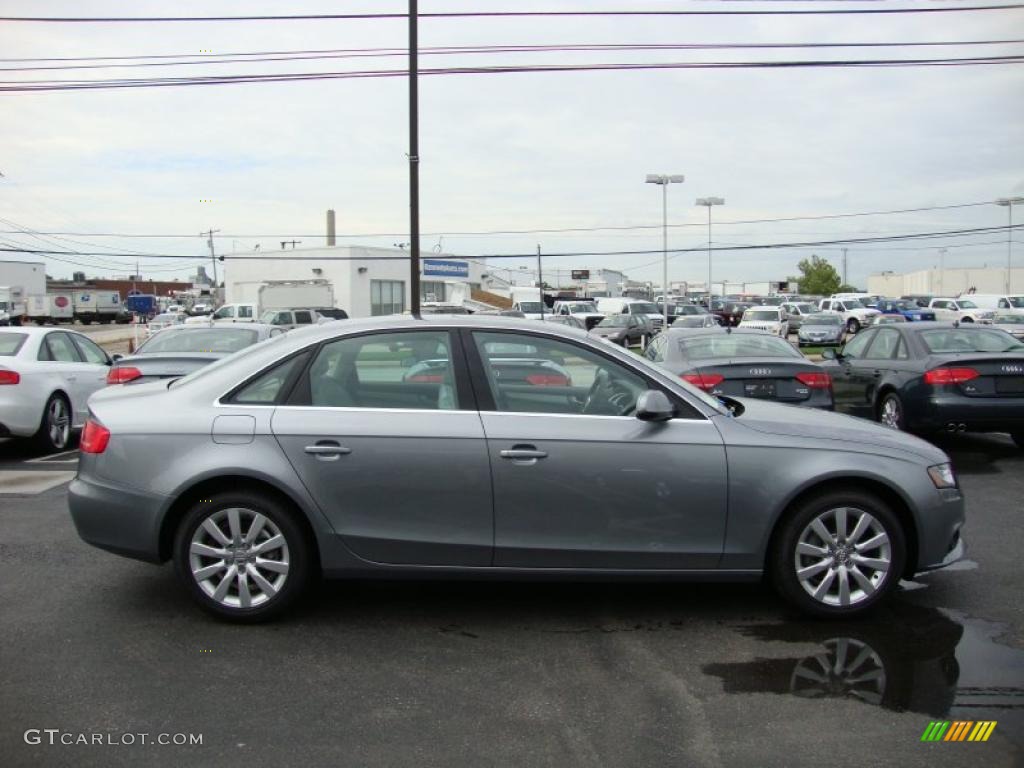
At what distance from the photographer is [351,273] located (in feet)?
180

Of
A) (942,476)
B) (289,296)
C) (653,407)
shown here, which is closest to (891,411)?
(942,476)

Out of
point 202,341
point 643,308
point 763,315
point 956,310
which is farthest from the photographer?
point 643,308

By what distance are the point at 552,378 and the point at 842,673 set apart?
2.01 m

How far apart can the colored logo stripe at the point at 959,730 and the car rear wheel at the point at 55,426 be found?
30.7 feet

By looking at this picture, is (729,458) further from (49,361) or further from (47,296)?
(47,296)

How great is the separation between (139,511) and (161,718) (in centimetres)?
128

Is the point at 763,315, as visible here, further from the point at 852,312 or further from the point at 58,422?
the point at 58,422

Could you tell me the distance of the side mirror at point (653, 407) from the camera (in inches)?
180

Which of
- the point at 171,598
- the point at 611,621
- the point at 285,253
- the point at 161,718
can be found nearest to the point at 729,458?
the point at 611,621

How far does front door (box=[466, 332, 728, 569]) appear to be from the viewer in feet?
15.0

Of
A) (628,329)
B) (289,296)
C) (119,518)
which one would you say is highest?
(289,296)

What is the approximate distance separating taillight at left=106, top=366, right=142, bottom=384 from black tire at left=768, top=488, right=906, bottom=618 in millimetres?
7309

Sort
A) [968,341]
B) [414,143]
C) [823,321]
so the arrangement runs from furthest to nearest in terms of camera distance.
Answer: [823,321] < [414,143] < [968,341]

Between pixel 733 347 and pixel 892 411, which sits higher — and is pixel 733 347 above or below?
above
